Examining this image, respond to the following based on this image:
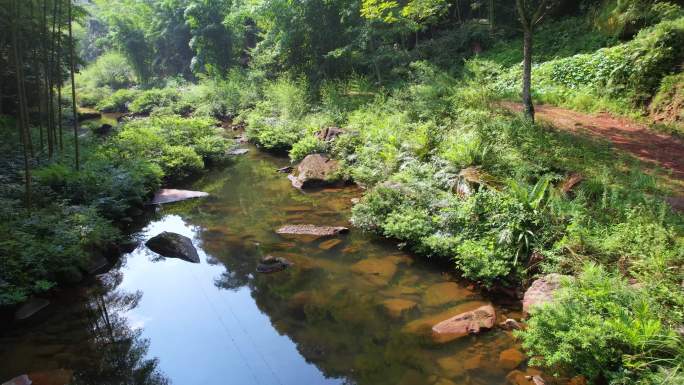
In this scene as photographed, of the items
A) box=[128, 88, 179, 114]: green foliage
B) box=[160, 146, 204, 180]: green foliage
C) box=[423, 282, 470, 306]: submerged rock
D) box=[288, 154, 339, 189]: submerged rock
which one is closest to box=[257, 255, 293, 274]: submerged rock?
box=[423, 282, 470, 306]: submerged rock

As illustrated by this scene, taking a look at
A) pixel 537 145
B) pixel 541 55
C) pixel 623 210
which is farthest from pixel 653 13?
pixel 623 210

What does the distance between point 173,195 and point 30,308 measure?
599cm

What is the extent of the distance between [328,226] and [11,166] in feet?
26.5

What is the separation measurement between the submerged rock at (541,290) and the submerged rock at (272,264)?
4.11m

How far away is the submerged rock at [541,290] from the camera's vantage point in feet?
18.2

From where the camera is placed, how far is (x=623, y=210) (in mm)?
6184

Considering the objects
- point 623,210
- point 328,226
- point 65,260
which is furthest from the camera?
point 328,226

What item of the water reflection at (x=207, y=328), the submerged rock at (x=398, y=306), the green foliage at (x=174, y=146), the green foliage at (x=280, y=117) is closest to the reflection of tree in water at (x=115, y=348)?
the water reflection at (x=207, y=328)

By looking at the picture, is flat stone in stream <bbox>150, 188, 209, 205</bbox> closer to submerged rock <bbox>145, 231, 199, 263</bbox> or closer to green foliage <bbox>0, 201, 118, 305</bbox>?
submerged rock <bbox>145, 231, 199, 263</bbox>

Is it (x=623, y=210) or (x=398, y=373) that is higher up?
(x=623, y=210)

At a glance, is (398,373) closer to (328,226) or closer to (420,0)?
(328,226)

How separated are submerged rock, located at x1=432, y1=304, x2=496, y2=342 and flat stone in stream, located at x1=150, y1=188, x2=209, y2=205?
8749mm

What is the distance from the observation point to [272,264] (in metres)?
7.86

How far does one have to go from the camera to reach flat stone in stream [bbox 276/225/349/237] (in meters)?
9.07
